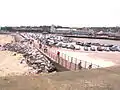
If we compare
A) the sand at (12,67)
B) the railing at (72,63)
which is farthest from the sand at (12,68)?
the railing at (72,63)

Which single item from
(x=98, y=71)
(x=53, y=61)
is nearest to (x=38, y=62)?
(x=53, y=61)

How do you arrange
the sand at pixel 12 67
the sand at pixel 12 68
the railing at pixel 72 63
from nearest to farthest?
the railing at pixel 72 63, the sand at pixel 12 68, the sand at pixel 12 67

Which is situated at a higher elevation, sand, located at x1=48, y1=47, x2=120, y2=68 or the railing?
the railing

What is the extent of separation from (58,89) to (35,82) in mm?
1512

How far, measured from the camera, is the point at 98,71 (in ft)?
57.2

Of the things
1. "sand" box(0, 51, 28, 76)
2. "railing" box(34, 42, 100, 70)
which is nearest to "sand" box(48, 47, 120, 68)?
"railing" box(34, 42, 100, 70)

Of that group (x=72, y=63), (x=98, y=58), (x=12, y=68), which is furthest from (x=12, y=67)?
(x=98, y=58)

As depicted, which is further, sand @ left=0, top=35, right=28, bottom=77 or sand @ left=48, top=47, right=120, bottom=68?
sand @ left=48, top=47, right=120, bottom=68

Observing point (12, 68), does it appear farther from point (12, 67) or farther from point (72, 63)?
point (72, 63)

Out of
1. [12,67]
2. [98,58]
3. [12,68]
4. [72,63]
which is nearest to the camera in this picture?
[72,63]

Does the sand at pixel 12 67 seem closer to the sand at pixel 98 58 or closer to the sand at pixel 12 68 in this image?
the sand at pixel 12 68

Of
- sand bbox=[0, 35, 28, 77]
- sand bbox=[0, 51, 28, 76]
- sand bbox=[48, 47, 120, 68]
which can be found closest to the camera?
sand bbox=[0, 51, 28, 76]

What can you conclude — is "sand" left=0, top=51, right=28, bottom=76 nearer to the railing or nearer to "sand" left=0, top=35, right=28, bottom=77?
"sand" left=0, top=35, right=28, bottom=77

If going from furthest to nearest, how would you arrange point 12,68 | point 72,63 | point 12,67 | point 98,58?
point 98,58
point 12,67
point 12,68
point 72,63
